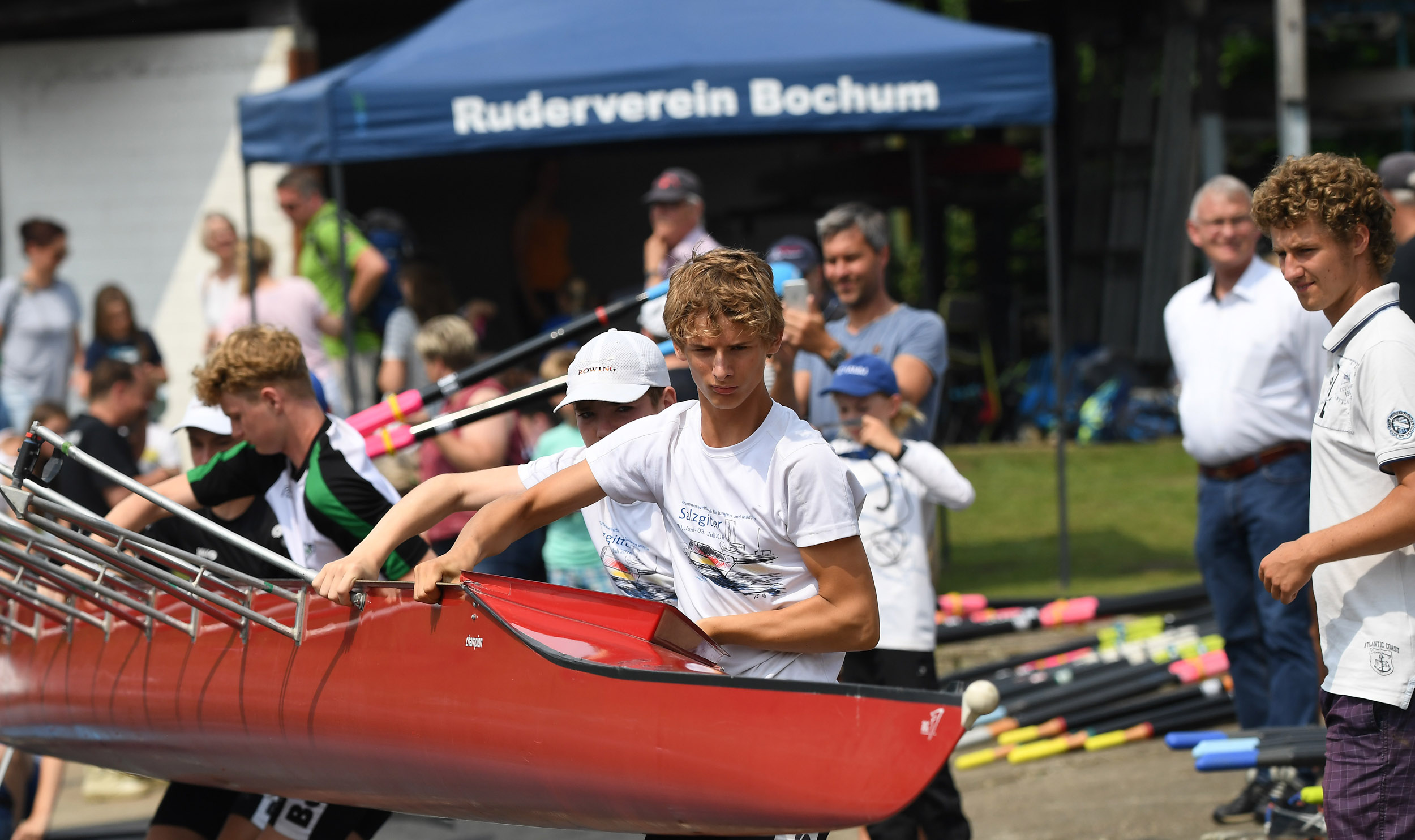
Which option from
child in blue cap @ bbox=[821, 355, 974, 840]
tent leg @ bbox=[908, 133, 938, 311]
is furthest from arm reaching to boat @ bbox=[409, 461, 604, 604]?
tent leg @ bbox=[908, 133, 938, 311]

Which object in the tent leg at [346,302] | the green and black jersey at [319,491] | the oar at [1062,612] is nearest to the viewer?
the green and black jersey at [319,491]

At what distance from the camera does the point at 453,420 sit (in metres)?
4.11

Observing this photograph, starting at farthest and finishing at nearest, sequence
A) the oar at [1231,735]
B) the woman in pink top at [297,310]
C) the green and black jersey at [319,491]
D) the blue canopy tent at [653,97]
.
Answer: the woman in pink top at [297,310], the blue canopy tent at [653,97], the oar at [1231,735], the green and black jersey at [319,491]

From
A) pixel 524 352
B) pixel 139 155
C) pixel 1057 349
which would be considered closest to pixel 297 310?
pixel 524 352

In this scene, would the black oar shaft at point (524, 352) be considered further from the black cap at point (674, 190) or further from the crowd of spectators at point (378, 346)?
the black cap at point (674, 190)

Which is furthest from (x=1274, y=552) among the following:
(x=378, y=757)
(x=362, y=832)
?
(x=362, y=832)

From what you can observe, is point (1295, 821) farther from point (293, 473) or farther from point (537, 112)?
point (537, 112)

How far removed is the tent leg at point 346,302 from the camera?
7484mm

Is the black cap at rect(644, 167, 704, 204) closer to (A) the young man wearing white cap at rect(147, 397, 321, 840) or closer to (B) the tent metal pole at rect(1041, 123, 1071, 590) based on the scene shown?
(B) the tent metal pole at rect(1041, 123, 1071, 590)

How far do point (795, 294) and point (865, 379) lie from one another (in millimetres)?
412

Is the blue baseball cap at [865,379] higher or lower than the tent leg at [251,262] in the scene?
lower

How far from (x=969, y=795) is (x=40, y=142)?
942 centimetres

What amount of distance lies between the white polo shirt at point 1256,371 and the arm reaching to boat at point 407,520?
2.70m

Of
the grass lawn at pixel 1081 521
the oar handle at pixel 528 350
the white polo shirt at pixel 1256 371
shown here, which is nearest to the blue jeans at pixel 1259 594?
the white polo shirt at pixel 1256 371
